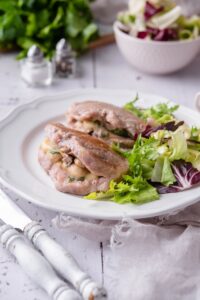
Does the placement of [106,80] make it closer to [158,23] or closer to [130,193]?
[158,23]

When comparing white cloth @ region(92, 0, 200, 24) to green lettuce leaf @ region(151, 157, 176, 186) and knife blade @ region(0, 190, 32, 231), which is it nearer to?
green lettuce leaf @ region(151, 157, 176, 186)

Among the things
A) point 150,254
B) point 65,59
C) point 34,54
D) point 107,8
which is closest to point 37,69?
point 34,54

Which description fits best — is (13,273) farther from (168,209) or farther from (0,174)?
(168,209)

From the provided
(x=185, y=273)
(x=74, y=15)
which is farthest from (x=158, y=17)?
(x=185, y=273)

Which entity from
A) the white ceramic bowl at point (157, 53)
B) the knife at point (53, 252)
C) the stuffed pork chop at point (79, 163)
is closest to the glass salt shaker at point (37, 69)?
the white ceramic bowl at point (157, 53)

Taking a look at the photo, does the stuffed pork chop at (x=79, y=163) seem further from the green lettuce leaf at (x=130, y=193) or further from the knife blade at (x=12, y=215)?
the knife blade at (x=12, y=215)

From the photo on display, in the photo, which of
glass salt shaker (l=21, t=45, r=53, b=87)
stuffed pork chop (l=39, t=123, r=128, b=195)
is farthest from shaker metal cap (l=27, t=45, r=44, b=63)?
stuffed pork chop (l=39, t=123, r=128, b=195)
